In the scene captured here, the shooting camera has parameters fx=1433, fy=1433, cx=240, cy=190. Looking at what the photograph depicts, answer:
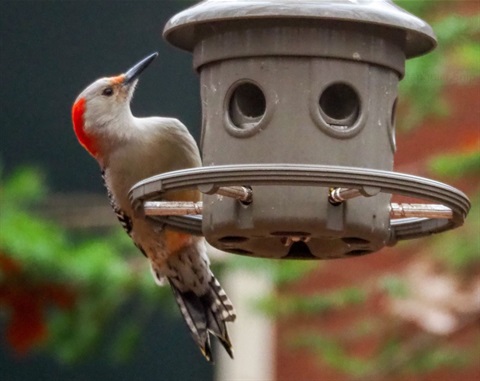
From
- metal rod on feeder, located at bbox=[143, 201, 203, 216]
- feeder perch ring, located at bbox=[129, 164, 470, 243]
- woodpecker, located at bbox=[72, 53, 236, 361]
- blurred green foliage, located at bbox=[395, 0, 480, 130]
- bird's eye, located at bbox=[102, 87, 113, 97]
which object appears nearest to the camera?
feeder perch ring, located at bbox=[129, 164, 470, 243]

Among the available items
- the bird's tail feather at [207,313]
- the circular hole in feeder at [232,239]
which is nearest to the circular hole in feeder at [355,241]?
the circular hole in feeder at [232,239]

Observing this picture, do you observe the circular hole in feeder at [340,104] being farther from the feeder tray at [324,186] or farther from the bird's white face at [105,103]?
the bird's white face at [105,103]

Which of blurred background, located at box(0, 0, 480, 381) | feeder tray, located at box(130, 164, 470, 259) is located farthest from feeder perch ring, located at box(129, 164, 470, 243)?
blurred background, located at box(0, 0, 480, 381)

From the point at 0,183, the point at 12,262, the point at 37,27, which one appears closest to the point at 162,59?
the point at 37,27

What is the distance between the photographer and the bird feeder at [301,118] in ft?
16.3

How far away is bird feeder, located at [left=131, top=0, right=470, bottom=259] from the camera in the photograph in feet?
16.3

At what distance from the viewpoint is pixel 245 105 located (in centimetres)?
535

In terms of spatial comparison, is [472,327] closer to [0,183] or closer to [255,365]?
[255,365]

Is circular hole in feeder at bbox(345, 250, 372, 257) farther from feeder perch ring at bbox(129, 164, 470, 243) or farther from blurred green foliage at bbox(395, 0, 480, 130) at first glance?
blurred green foliage at bbox(395, 0, 480, 130)

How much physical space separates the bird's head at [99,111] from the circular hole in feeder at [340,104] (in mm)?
1346

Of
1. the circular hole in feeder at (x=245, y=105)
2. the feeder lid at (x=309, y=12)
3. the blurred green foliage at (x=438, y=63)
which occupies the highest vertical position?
the feeder lid at (x=309, y=12)

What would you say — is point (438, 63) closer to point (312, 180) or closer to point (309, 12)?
point (309, 12)

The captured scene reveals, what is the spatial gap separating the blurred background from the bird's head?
1844mm

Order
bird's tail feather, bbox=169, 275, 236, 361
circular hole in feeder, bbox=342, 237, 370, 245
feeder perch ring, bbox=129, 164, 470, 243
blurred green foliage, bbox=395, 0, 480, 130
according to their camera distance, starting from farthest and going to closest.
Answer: blurred green foliage, bbox=395, 0, 480, 130
bird's tail feather, bbox=169, 275, 236, 361
circular hole in feeder, bbox=342, 237, 370, 245
feeder perch ring, bbox=129, 164, 470, 243
